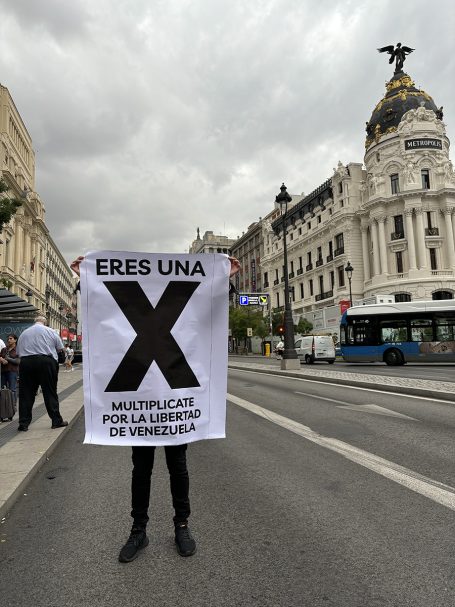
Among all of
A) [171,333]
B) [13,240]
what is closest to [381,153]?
[13,240]

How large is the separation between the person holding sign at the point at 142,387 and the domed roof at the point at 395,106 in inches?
1978

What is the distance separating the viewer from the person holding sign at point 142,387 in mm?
3188

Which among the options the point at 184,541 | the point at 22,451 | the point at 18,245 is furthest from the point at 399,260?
the point at 184,541

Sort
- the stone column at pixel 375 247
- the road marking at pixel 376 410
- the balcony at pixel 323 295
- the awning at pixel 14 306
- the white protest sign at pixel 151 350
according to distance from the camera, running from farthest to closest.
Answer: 1. the balcony at pixel 323 295
2. the stone column at pixel 375 247
3. the awning at pixel 14 306
4. the road marking at pixel 376 410
5. the white protest sign at pixel 151 350

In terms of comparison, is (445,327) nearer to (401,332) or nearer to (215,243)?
(401,332)

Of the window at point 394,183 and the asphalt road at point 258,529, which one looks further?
the window at point 394,183

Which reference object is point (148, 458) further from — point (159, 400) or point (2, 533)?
point (2, 533)

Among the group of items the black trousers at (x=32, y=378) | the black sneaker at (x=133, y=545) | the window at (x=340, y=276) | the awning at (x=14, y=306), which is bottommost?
the black sneaker at (x=133, y=545)

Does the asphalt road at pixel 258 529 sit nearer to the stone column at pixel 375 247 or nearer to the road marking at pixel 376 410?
the road marking at pixel 376 410

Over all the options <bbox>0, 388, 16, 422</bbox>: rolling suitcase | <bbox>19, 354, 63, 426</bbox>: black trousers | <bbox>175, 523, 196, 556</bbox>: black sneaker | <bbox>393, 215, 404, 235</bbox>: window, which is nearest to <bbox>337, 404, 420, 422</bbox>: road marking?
<bbox>19, 354, 63, 426</bbox>: black trousers

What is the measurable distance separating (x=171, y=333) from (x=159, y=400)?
0.45 meters

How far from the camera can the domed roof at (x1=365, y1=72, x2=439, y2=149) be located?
4797cm

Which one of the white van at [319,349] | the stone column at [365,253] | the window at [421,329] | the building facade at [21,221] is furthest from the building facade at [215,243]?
the window at [421,329]

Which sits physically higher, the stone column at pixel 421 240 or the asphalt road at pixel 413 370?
the stone column at pixel 421 240
